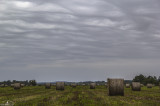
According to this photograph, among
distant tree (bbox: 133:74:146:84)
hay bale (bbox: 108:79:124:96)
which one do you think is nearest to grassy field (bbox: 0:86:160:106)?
hay bale (bbox: 108:79:124:96)

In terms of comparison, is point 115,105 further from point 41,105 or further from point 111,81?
point 111,81

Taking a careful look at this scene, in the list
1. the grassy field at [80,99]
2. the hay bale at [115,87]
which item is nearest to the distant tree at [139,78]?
the grassy field at [80,99]

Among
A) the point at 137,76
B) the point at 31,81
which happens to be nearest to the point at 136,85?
the point at 31,81

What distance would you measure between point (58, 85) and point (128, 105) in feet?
83.2

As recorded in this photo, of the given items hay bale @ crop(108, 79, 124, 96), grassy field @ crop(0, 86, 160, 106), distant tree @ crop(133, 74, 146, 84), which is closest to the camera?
grassy field @ crop(0, 86, 160, 106)

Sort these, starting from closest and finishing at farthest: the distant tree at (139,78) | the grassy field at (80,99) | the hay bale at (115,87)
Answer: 1. the grassy field at (80,99)
2. the hay bale at (115,87)
3. the distant tree at (139,78)

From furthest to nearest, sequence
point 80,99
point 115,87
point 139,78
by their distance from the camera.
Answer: point 139,78 → point 115,87 → point 80,99

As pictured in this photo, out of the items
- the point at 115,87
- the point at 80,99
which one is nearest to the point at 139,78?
the point at 115,87

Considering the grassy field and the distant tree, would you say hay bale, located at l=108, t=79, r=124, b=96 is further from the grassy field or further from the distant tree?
the distant tree

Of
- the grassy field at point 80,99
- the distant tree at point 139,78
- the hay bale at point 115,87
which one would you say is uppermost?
the distant tree at point 139,78

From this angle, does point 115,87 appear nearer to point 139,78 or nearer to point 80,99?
point 80,99

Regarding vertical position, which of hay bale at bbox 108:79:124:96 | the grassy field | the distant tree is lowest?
the grassy field

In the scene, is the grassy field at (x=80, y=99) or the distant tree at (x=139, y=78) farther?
the distant tree at (x=139, y=78)

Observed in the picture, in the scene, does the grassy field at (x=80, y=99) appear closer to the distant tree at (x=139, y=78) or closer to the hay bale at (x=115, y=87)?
the hay bale at (x=115, y=87)
